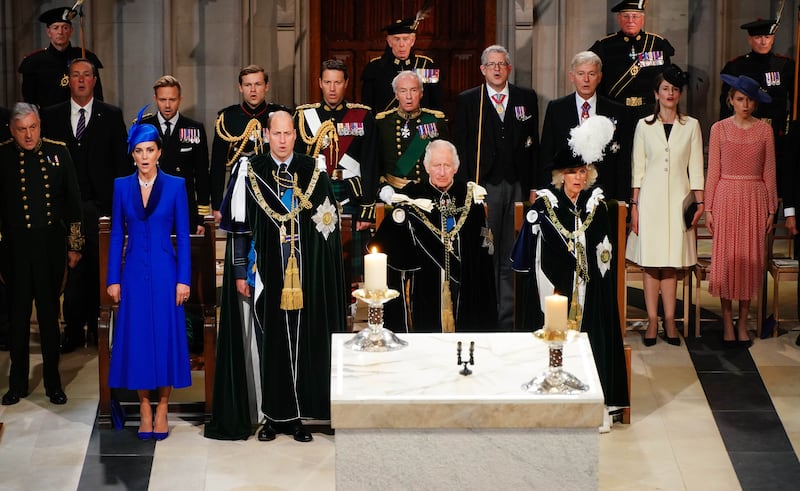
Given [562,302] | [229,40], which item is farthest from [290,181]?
[229,40]

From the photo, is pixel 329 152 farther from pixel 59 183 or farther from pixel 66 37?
pixel 66 37

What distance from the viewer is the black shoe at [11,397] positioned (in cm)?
703

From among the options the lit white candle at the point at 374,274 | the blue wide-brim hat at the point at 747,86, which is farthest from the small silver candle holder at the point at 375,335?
the blue wide-brim hat at the point at 747,86

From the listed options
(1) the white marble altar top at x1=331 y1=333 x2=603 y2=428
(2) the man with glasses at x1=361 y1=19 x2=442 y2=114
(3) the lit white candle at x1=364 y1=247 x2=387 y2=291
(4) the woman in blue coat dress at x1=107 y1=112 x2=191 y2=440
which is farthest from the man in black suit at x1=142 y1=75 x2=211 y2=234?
(1) the white marble altar top at x1=331 y1=333 x2=603 y2=428

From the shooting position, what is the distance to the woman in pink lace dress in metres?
7.82

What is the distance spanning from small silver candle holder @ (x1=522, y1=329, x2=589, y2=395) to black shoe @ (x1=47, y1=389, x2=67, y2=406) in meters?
3.78

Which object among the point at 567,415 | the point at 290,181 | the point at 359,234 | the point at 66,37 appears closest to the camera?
the point at 567,415

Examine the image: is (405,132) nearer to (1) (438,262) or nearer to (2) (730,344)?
(1) (438,262)

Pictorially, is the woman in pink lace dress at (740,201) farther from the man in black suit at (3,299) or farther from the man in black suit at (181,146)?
the man in black suit at (3,299)

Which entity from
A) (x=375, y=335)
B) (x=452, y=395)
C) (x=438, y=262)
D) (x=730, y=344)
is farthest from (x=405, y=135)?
(x=452, y=395)

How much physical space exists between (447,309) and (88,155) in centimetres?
280

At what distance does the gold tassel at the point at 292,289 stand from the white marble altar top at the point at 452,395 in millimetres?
2040

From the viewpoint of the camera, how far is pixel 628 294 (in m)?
9.26

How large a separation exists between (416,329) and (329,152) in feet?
5.31
